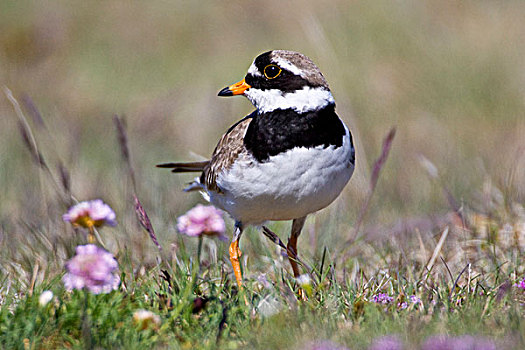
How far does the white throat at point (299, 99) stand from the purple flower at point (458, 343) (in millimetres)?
1688

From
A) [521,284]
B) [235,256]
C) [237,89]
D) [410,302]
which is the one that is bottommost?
[235,256]

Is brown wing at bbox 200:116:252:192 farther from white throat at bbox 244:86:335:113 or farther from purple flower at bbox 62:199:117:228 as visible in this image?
purple flower at bbox 62:199:117:228

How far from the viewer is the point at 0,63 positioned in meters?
10.1

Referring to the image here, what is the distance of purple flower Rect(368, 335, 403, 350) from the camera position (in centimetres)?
277

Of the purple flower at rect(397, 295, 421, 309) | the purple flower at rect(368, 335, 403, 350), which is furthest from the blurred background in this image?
the purple flower at rect(368, 335, 403, 350)

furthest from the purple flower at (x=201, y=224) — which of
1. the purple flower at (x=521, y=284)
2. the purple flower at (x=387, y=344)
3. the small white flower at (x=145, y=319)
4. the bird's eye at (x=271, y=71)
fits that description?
the purple flower at (x=521, y=284)

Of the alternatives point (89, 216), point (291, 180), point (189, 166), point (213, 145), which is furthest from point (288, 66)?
point (213, 145)

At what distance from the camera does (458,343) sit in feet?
9.07

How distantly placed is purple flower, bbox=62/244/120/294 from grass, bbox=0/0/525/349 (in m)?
0.12

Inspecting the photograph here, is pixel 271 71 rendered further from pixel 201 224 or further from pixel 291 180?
pixel 201 224

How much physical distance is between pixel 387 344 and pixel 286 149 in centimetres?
151

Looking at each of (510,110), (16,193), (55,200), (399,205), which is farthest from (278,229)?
(510,110)

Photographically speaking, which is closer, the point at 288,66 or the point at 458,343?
the point at 458,343

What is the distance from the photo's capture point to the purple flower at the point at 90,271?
118 inches
